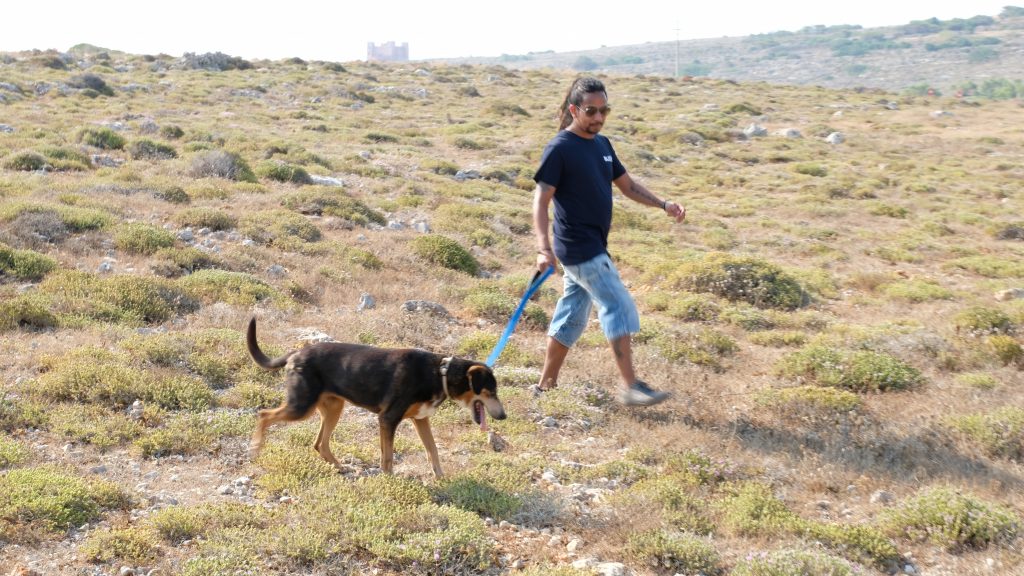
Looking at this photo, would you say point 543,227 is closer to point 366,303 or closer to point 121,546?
point 121,546

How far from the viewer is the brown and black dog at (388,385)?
4711 mm

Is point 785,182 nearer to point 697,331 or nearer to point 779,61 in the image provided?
point 697,331

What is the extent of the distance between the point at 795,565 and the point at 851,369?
375 cm

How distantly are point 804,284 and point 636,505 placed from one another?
25.2 feet

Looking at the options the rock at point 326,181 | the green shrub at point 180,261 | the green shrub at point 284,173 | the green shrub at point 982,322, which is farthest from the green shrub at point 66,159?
the green shrub at point 982,322

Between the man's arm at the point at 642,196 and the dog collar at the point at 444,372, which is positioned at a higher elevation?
the man's arm at the point at 642,196

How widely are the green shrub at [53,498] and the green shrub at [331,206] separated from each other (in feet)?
28.9

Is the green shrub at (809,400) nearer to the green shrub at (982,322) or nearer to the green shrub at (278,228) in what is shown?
the green shrub at (982,322)

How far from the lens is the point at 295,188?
14656 millimetres

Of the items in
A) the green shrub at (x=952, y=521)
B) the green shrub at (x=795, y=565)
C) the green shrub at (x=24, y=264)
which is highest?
the green shrub at (x=24, y=264)

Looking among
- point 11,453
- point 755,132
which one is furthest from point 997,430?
point 755,132

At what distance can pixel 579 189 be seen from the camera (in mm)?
5699

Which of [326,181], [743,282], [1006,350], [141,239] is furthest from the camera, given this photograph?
[326,181]

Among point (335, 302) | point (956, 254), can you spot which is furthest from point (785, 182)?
point (335, 302)
